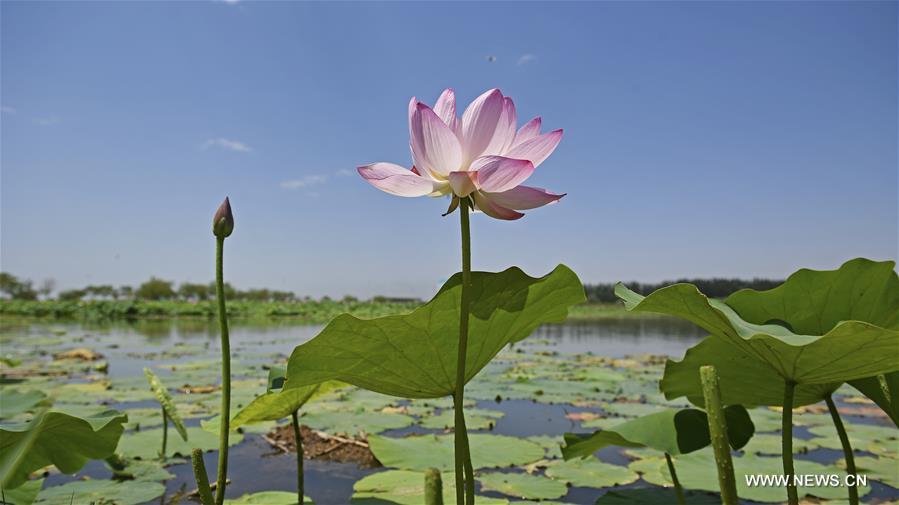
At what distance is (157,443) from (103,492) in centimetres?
67

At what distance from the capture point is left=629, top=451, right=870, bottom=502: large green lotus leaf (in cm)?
187

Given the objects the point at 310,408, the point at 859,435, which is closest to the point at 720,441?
the point at 859,435

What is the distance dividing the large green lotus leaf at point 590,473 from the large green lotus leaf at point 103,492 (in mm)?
1435

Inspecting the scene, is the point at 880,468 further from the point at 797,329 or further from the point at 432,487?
the point at 432,487

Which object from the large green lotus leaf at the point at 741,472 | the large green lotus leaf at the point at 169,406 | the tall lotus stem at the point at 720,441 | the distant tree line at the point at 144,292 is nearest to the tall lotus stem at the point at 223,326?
the large green lotus leaf at the point at 169,406

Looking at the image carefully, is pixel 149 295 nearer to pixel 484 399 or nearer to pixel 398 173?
pixel 484 399

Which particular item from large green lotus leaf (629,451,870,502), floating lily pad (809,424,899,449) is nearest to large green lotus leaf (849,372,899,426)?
large green lotus leaf (629,451,870,502)

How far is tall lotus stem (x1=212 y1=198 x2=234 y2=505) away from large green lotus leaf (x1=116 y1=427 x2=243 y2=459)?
168 centimetres

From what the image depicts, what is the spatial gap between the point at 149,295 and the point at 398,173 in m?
42.3

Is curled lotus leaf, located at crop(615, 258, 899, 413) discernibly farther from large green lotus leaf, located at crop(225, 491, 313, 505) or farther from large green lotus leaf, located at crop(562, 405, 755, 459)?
large green lotus leaf, located at crop(225, 491, 313, 505)

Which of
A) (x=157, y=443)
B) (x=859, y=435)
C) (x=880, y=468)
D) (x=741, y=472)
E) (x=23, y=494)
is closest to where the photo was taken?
(x=23, y=494)

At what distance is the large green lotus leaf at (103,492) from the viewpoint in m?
1.68

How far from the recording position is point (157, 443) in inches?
95.5

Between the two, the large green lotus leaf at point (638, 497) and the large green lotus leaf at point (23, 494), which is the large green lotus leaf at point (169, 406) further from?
the large green lotus leaf at point (638, 497)
